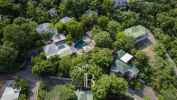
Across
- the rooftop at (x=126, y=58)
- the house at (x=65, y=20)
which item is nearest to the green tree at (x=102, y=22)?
the house at (x=65, y=20)

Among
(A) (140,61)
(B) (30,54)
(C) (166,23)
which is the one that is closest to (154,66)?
(A) (140,61)

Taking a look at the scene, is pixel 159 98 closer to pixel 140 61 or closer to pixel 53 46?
pixel 140 61

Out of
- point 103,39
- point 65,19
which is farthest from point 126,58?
point 65,19

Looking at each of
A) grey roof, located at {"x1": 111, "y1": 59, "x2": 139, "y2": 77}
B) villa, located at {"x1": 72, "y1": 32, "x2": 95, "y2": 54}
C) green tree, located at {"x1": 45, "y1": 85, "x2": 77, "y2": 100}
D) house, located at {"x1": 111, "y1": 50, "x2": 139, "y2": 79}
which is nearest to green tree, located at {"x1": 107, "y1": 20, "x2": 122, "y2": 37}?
villa, located at {"x1": 72, "y1": 32, "x2": 95, "y2": 54}

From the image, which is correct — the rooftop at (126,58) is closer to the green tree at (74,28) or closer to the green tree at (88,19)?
the green tree at (74,28)

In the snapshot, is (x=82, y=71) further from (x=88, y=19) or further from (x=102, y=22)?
(x=102, y=22)
